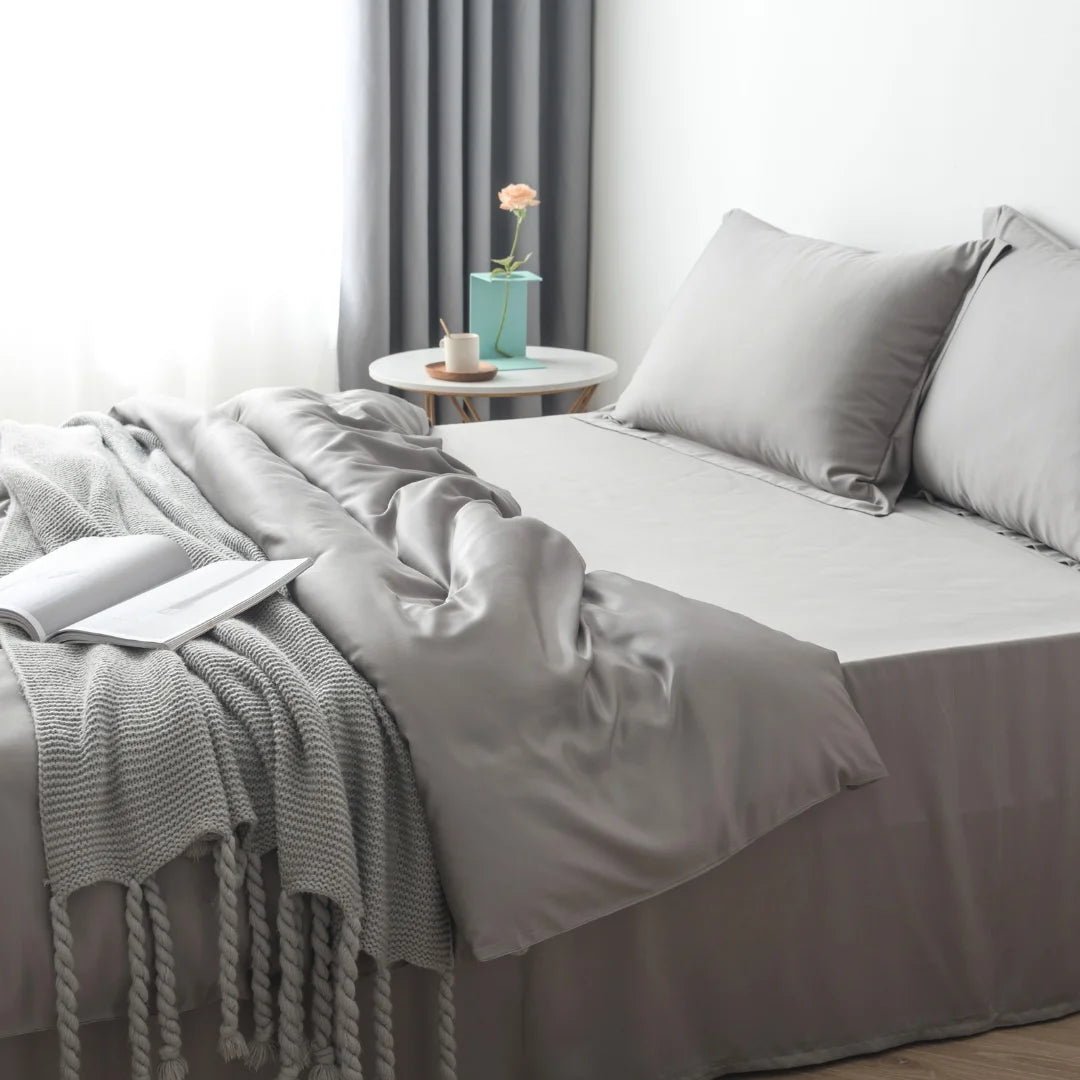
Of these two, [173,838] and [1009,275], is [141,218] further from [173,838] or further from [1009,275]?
[173,838]

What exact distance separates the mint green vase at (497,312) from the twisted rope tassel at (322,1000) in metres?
2.25

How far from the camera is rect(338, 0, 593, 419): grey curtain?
3760 mm

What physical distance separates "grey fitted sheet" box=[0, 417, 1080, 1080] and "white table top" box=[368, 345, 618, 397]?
1383 mm

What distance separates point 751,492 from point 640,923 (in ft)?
3.09

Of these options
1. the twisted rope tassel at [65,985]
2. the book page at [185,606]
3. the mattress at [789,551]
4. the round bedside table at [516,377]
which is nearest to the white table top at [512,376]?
the round bedside table at [516,377]

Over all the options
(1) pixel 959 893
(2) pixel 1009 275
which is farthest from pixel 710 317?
(1) pixel 959 893

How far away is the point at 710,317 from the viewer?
254 cm

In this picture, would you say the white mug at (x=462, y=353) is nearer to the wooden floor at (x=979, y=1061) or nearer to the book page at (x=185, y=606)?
the book page at (x=185, y=606)

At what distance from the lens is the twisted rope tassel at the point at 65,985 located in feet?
4.06

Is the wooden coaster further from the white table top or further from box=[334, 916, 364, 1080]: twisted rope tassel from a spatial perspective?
box=[334, 916, 364, 1080]: twisted rope tassel

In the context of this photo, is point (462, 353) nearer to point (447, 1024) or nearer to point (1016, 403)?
point (1016, 403)

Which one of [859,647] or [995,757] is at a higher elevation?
[859,647]

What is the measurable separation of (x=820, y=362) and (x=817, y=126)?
90 cm

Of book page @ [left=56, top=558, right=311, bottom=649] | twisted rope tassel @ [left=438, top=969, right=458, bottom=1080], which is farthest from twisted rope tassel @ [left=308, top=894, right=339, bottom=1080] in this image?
book page @ [left=56, top=558, right=311, bottom=649]
